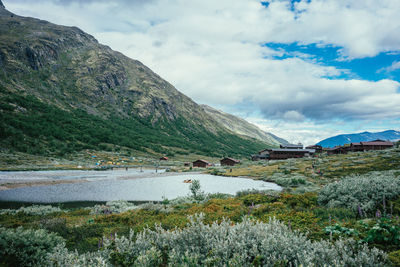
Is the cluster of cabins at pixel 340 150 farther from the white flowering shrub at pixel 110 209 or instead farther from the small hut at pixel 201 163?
the white flowering shrub at pixel 110 209

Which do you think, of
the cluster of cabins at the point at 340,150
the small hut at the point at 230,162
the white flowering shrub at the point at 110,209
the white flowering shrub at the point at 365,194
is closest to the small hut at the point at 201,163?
the small hut at the point at 230,162

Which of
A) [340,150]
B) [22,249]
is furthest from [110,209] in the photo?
[340,150]

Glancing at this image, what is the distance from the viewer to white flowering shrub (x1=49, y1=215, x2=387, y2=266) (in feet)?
13.8

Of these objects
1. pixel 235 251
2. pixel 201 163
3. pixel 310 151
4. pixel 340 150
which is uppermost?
pixel 340 150

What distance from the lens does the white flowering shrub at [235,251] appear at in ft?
13.8

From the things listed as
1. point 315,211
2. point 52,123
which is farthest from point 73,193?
point 52,123

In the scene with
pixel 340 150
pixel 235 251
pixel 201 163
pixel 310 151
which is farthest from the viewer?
pixel 201 163

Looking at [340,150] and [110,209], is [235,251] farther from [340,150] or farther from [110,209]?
[340,150]

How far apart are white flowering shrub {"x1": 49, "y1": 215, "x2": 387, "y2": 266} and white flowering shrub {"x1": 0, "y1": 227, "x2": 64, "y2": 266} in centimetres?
130

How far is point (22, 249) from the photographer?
604 centimetres

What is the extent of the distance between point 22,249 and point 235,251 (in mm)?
5941

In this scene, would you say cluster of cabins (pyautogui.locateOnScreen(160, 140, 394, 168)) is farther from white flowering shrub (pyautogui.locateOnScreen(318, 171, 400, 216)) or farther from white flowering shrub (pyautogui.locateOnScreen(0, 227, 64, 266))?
white flowering shrub (pyautogui.locateOnScreen(0, 227, 64, 266))

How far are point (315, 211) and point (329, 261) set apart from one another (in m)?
7.48

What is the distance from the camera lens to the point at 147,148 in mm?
162000
